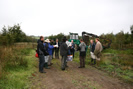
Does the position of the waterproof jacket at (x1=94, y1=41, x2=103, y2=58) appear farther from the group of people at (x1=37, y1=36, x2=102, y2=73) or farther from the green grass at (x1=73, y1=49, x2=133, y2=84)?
the green grass at (x1=73, y1=49, x2=133, y2=84)

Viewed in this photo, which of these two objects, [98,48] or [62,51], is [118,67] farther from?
[62,51]

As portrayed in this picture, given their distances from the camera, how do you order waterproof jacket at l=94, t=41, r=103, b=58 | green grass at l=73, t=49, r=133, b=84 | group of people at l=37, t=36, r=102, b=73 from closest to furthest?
green grass at l=73, t=49, r=133, b=84, group of people at l=37, t=36, r=102, b=73, waterproof jacket at l=94, t=41, r=103, b=58

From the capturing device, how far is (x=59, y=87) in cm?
385

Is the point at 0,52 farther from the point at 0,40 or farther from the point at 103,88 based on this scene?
the point at 103,88

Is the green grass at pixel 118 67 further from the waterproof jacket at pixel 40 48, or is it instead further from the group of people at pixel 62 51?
the waterproof jacket at pixel 40 48

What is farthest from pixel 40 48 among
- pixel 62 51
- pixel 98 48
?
pixel 98 48

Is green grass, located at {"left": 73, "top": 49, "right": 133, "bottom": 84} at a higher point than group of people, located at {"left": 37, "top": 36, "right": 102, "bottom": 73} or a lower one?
lower

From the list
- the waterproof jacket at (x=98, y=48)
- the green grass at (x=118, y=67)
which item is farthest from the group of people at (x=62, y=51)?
the green grass at (x=118, y=67)

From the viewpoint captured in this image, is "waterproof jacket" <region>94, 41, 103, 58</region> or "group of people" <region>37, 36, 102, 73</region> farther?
"waterproof jacket" <region>94, 41, 103, 58</region>

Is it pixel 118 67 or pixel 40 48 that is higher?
pixel 40 48

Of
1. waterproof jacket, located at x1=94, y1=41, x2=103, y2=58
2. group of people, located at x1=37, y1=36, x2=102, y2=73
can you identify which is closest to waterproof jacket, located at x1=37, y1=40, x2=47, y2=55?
group of people, located at x1=37, y1=36, x2=102, y2=73

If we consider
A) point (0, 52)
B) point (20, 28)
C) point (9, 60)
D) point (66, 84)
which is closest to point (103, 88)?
point (66, 84)

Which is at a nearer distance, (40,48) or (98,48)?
(40,48)

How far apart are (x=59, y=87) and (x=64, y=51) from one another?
8.45 feet
